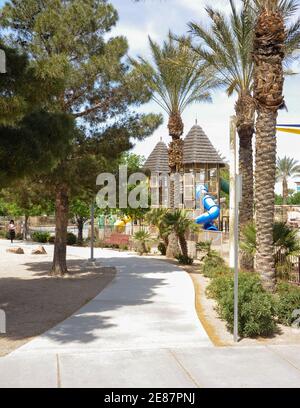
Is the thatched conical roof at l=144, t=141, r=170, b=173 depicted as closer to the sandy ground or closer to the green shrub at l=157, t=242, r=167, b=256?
the green shrub at l=157, t=242, r=167, b=256

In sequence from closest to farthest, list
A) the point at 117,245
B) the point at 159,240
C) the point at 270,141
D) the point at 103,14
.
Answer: the point at 270,141 → the point at 103,14 → the point at 159,240 → the point at 117,245

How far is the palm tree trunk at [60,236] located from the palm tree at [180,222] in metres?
5.64

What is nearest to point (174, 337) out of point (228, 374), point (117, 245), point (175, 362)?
point (175, 362)

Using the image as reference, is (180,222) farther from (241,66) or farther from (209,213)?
(209,213)

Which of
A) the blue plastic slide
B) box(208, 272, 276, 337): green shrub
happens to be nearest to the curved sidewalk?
box(208, 272, 276, 337): green shrub

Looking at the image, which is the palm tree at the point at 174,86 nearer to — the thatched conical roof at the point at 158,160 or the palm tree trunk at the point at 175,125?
the palm tree trunk at the point at 175,125

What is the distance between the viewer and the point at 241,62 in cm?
1794

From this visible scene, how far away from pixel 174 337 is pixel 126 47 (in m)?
11.5

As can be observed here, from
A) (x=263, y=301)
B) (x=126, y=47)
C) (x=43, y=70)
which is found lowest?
(x=263, y=301)

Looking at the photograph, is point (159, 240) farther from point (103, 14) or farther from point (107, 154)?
point (103, 14)

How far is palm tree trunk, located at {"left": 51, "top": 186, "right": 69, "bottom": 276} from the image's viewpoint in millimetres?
18016

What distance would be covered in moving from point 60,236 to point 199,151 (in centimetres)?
2450

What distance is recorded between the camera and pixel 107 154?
17.5 m

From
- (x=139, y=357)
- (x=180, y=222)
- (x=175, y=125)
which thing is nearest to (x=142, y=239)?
(x=180, y=222)
